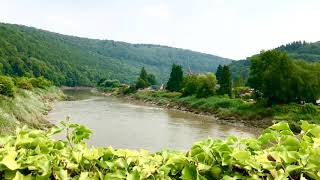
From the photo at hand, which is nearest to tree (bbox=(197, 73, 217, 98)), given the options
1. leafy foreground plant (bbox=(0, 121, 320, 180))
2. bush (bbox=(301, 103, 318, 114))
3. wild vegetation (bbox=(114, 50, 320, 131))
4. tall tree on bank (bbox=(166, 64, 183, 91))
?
wild vegetation (bbox=(114, 50, 320, 131))

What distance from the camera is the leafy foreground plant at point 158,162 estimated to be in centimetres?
319

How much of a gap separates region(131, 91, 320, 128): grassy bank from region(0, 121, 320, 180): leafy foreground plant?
47.4 meters

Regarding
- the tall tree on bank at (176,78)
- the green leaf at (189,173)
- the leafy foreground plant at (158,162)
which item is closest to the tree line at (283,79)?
the tall tree on bank at (176,78)

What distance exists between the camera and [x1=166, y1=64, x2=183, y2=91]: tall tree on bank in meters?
102

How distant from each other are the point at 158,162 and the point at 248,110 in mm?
58280

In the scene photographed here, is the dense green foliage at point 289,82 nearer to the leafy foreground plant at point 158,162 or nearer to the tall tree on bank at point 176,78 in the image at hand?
the tall tree on bank at point 176,78

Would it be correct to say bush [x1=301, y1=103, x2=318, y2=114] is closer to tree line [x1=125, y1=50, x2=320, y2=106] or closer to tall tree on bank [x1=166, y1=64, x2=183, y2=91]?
tree line [x1=125, y1=50, x2=320, y2=106]

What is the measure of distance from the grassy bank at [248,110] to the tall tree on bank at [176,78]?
17.6 metres

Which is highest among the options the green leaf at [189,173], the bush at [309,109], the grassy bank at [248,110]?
the green leaf at [189,173]

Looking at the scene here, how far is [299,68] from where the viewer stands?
191 ft

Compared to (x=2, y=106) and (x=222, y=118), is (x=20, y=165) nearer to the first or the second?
(x=2, y=106)

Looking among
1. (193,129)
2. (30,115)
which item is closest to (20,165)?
(30,115)

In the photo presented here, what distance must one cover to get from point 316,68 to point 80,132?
60.6 metres

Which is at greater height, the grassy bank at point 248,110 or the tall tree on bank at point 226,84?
the tall tree on bank at point 226,84
